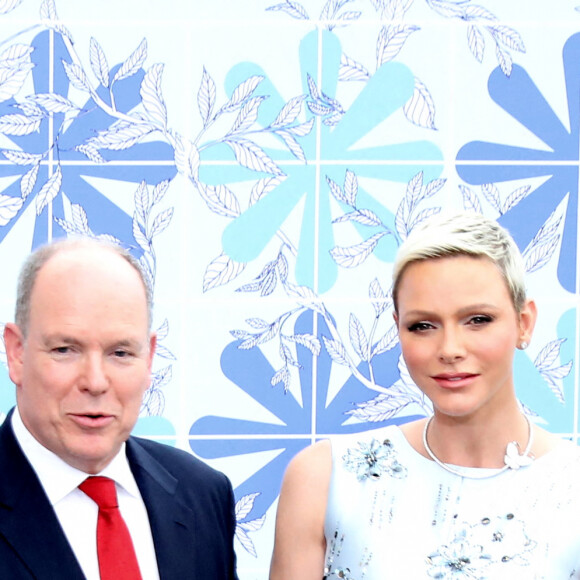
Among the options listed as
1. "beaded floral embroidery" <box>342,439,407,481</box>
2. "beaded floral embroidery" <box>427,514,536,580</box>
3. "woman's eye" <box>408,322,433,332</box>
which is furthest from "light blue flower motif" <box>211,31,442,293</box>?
"beaded floral embroidery" <box>427,514,536,580</box>

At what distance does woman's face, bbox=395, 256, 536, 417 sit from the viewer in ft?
5.76

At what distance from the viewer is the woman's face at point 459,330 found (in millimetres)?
1756

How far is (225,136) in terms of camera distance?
2.62 meters

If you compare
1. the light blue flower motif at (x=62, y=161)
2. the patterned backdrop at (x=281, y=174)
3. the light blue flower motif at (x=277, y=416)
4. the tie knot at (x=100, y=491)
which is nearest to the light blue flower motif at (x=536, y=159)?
the patterned backdrop at (x=281, y=174)

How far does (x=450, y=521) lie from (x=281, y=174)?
113 cm

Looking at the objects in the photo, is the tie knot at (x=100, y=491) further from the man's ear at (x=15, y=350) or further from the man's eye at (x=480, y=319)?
the man's eye at (x=480, y=319)

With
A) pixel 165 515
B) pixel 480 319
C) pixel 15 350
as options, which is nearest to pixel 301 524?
pixel 165 515

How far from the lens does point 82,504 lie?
1647mm

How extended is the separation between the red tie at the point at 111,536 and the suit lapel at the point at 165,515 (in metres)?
0.07

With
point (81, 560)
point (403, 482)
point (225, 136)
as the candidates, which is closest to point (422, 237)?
point (403, 482)

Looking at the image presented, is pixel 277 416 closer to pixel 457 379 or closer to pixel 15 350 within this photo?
pixel 457 379

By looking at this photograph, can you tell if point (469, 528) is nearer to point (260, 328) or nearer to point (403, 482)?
point (403, 482)

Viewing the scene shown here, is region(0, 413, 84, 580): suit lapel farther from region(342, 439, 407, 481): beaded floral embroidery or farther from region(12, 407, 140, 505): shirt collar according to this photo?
region(342, 439, 407, 481): beaded floral embroidery

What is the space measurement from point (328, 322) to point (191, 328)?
0.36 m
